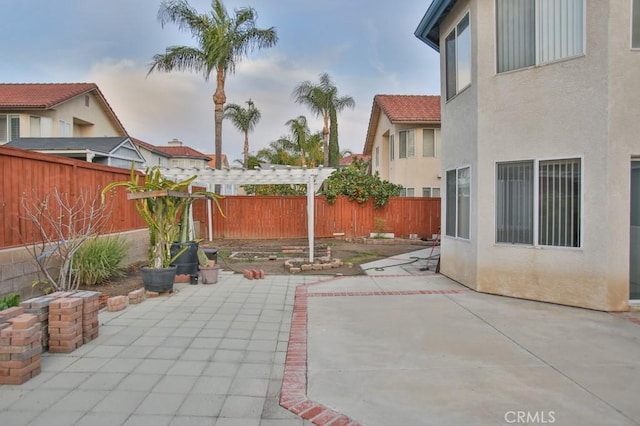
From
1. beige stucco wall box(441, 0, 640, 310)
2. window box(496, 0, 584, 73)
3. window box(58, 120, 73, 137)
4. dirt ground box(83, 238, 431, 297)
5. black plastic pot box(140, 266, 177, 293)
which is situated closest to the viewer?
beige stucco wall box(441, 0, 640, 310)

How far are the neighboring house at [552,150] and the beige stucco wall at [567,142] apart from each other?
0.02 metres

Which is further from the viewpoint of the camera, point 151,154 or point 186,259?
point 151,154

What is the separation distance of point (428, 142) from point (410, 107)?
2.19 meters

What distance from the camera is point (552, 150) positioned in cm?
676

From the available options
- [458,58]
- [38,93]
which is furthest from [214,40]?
[458,58]

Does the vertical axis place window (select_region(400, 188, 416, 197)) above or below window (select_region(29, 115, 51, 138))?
below

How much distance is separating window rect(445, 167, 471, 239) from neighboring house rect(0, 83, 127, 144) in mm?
20638

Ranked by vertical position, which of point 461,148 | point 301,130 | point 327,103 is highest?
point 327,103

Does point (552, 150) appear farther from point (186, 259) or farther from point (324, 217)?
point (324, 217)

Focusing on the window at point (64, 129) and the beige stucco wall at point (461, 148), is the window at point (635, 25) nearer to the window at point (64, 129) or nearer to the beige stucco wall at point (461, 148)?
the beige stucco wall at point (461, 148)

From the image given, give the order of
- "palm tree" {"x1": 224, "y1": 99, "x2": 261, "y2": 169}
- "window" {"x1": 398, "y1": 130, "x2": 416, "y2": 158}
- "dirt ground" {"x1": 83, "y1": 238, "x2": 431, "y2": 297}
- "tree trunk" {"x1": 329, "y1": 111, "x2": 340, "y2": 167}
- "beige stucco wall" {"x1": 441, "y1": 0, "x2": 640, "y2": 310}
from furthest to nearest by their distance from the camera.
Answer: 1. "palm tree" {"x1": 224, "y1": 99, "x2": 261, "y2": 169}
2. "tree trunk" {"x1": 329, "y1": 111, "x2": 340, "y2": 167}
3. "window" {"x1": 398, "y1": 130, "x2": 416, "y2": 158}
4. "dirt ground" {"x1": 83, "y1": 238, "x2": 431, "y2": 297}
5. "beige stucco wall" {"x1": 441, "y1": 0, "x2": 640, "y2": 310}

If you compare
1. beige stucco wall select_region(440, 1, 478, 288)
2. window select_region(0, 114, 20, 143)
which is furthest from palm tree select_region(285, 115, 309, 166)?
beige stucco wall select_region(440, 1, 478, 288)

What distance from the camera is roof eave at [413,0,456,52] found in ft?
28.2

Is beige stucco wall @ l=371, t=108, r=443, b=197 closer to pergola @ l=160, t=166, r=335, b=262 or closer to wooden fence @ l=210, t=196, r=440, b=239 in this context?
wooden fence @ l=210, t=196, r=440, b=239
